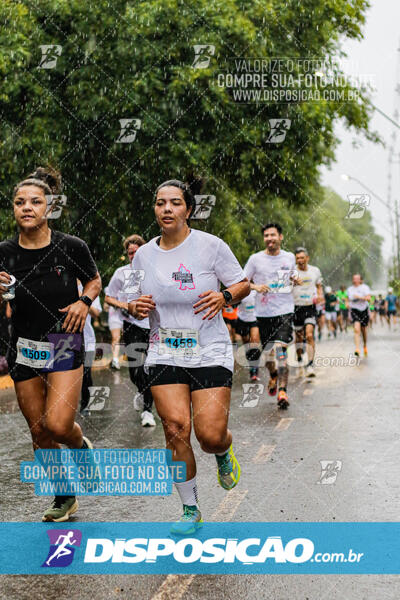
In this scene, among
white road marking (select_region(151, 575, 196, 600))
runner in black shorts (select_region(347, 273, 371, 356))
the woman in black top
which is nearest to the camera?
white road marking (select_region(151, 575, 196, 600))

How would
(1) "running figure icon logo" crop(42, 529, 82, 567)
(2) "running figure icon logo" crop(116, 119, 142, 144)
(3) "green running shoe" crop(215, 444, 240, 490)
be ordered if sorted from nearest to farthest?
1. (1) "running figure icon logo" crop(42, 529, 82, 567)
2. (3) "green running shoe" crop(215, 444, 240, 490)
3. (2) "running figure icon logo" crop(116, 119, 142, 144)

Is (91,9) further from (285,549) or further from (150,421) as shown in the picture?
→ (285,549)

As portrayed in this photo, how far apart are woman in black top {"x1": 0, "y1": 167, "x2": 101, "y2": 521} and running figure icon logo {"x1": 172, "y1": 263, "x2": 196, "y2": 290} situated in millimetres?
634

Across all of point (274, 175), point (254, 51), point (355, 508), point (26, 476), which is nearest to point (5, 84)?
point (254, 51)

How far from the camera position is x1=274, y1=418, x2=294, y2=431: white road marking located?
9117mm

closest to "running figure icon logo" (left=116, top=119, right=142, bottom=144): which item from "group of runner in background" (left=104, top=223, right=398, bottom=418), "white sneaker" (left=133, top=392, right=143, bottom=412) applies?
"group of runner in background" (left=104, top=223, right=398, bottom=418)

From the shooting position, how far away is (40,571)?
4617 millimetres

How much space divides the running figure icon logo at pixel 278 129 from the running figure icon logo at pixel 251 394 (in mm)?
6942

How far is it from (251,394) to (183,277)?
7253 mm

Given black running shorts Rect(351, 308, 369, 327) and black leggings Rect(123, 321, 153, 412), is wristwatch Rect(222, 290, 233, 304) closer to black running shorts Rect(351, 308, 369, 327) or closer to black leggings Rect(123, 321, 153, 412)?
black leggings Rect(123, 321, 153, 412)

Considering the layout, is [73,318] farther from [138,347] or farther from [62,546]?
[138,347]

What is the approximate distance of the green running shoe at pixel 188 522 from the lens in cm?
514

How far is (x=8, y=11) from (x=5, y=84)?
1383 millimetres

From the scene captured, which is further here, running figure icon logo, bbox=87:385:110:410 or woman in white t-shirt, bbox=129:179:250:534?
running figure icon logo, bbox=87:385:110:410
